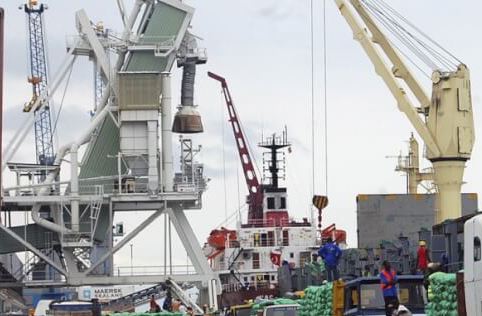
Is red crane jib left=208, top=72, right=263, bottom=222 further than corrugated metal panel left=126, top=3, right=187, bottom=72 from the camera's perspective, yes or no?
Yes

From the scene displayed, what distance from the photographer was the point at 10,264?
3679 inches

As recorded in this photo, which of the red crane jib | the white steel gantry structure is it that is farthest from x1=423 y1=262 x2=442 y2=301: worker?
the red crane jib

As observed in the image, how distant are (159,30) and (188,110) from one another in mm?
4637

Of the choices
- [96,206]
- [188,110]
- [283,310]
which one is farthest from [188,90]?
[283,310]

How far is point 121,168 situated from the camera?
3250 inches

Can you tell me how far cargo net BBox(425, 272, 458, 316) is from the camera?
2822 centimetres

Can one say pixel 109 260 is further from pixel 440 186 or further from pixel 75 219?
pixel 440 186

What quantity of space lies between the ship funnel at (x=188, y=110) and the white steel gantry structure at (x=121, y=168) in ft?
0.25

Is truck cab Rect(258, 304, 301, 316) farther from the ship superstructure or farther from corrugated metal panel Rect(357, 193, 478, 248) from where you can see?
the ship superstructure

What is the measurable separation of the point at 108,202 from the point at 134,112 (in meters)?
5.15

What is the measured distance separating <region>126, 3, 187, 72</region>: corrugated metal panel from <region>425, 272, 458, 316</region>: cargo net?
53.8 m

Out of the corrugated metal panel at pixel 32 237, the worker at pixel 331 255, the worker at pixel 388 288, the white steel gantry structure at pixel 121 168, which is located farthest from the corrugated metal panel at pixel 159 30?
the worker at pixel 388 288

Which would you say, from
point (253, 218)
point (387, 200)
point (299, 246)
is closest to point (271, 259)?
point (299, 246)

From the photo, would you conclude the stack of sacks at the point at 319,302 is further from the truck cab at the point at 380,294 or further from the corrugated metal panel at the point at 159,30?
the corrugated metal panel at the point at 159,30
